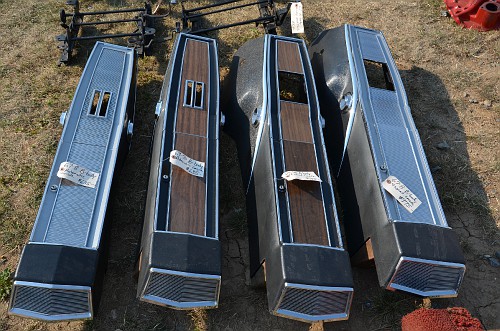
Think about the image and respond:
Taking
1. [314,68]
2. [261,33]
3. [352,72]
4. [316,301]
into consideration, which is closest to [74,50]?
[261,33]

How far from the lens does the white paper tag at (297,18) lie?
6008 mm

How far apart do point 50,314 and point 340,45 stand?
4.22 meters

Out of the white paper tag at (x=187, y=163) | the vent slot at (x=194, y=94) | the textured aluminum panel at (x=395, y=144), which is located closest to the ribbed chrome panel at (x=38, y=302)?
the white paper tag at (x=187, y=163)

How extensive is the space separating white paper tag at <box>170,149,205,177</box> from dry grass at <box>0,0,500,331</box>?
2.54ft

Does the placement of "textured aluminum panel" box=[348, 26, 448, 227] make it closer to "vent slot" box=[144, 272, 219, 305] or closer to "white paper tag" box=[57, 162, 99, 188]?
"vent slot" box=[144, 272, 219, 305]

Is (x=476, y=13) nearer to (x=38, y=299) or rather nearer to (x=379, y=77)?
(x=379, y=77)

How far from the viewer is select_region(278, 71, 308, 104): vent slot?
486 centimetres

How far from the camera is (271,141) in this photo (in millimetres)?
4102

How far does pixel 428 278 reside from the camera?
3521 millimetres

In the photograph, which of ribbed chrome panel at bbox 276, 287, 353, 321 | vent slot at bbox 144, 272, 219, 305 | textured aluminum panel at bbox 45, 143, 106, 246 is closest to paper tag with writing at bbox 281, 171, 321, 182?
ribbed chrome panel at bbox 276, 287, 353, 321

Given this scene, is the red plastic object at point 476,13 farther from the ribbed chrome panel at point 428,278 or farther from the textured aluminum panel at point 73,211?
the textured aluminum panel at point 73,211

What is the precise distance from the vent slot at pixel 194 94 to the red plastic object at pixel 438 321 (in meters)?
2.79

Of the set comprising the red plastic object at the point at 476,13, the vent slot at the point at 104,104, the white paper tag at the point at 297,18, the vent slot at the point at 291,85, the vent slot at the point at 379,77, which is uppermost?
the red plastic object at the point at 476,13

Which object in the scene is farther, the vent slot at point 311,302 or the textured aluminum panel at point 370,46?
the textured aluminum panel at point 370,46
